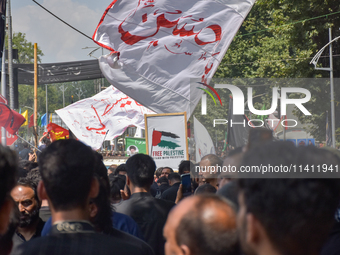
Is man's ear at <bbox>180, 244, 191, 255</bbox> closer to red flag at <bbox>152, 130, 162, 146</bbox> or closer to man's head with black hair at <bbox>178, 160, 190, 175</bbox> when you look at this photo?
man's head with black hair at <bbox>178, 160, 190, 175</bbox>

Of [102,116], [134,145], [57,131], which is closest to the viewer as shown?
[102,116]

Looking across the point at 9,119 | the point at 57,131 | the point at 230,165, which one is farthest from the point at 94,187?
the point at 57,131

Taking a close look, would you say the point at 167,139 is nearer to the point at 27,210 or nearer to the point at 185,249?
the point at 27,210

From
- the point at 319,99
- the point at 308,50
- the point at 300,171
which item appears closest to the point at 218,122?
the point at 319,99

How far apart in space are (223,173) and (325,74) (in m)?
11.2

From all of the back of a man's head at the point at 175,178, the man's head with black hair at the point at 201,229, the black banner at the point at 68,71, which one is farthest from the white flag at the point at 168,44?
the black banner at the point at 68,71

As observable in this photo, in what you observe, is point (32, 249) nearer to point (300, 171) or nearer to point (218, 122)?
point (300, 171)

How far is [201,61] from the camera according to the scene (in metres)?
6.56

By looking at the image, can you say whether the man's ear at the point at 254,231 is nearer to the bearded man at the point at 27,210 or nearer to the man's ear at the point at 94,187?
the man's ear at the point at 94,187

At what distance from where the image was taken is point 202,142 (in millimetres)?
4121

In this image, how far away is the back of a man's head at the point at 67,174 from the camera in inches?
74.8

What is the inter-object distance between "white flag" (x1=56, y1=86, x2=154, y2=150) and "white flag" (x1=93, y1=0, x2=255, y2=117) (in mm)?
5065

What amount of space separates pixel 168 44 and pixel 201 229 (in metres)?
5.21

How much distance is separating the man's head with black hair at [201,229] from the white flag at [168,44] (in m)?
4.77
